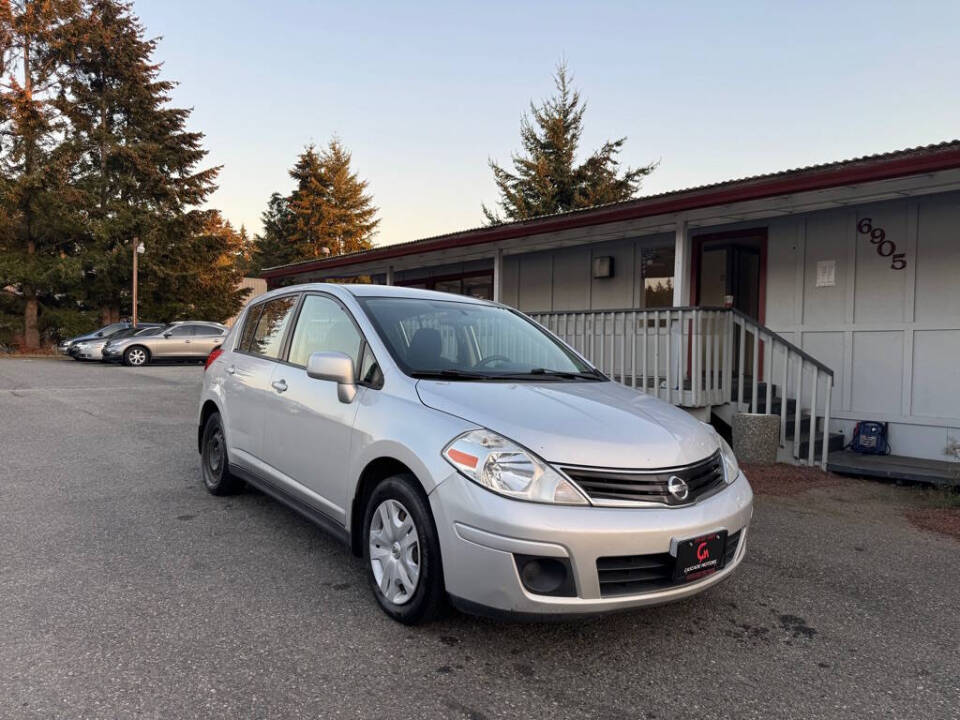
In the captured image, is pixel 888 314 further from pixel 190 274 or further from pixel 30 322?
pixel 30 322

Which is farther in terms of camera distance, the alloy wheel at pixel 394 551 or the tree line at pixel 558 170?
the tree line at pixel 558 170

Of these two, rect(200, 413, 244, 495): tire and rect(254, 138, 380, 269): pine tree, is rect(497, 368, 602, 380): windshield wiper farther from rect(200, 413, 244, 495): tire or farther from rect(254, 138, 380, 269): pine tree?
rect(254, 138, 380, 269): pine tree

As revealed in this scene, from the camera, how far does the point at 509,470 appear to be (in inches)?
97.6

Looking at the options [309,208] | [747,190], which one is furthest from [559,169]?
[747,190]

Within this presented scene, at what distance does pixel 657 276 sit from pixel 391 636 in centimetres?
806

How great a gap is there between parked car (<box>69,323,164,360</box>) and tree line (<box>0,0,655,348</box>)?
6701 millimetres

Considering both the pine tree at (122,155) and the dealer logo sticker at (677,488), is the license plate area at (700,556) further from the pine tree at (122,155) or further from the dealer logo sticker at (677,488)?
the pine tree at (122,155)

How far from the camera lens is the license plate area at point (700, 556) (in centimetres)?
249

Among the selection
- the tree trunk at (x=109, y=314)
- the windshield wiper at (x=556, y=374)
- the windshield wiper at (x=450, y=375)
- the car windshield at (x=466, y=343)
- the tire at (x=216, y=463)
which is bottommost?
the tire at (x=216, y=463)

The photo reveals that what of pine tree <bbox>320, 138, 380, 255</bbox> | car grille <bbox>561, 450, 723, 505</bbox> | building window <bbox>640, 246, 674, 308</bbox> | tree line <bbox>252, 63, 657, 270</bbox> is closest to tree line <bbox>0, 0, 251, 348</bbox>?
pine tree <bbox>320, 138, 380, 255</bbox>

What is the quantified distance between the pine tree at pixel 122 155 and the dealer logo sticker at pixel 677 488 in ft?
96.9

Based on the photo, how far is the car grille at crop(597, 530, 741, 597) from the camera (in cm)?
241

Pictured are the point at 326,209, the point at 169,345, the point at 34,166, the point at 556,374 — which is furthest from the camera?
the point at 326,209

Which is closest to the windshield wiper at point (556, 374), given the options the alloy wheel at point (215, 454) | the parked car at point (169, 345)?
the alloy wheel at point (215, 454)
